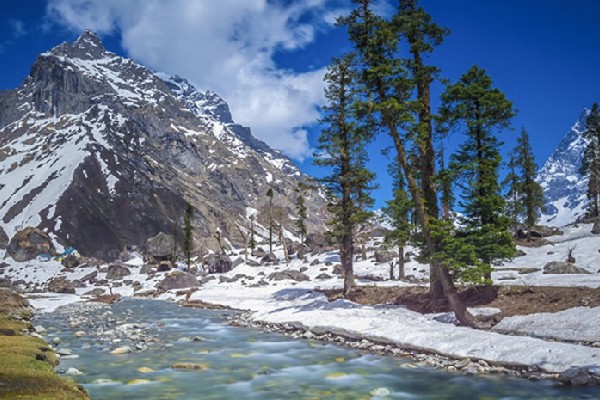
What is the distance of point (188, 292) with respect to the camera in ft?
162

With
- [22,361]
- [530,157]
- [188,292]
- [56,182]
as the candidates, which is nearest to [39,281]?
[188,292]

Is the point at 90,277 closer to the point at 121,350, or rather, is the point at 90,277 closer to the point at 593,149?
the point at 121,350

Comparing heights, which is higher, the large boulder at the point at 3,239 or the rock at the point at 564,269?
the large boulder at the point at 3,239

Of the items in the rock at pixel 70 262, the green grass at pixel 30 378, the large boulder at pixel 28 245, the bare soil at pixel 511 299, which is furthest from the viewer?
the large boulder at pixel 28 245

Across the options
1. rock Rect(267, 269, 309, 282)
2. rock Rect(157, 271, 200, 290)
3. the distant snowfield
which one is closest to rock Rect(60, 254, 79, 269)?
rock Rect(157, 271, 200, 290)

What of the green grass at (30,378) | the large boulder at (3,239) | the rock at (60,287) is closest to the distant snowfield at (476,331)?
the green grass at (30,378)

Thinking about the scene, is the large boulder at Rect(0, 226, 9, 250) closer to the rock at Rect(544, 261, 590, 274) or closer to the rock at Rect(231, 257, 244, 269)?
the rock at Rect(231, 257, 244, 269)

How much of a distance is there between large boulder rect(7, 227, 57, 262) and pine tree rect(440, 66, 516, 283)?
119195mm

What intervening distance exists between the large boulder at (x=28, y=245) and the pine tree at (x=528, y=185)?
381 ft

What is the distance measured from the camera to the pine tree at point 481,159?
21438 mm

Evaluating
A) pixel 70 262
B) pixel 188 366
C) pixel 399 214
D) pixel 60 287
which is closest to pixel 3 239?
pixel 70 262

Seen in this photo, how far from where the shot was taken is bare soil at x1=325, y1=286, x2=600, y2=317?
1747 cm

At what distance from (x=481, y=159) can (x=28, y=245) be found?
12334cm

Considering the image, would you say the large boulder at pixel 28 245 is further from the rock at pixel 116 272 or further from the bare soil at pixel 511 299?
the bare soil at pixel 511 299
